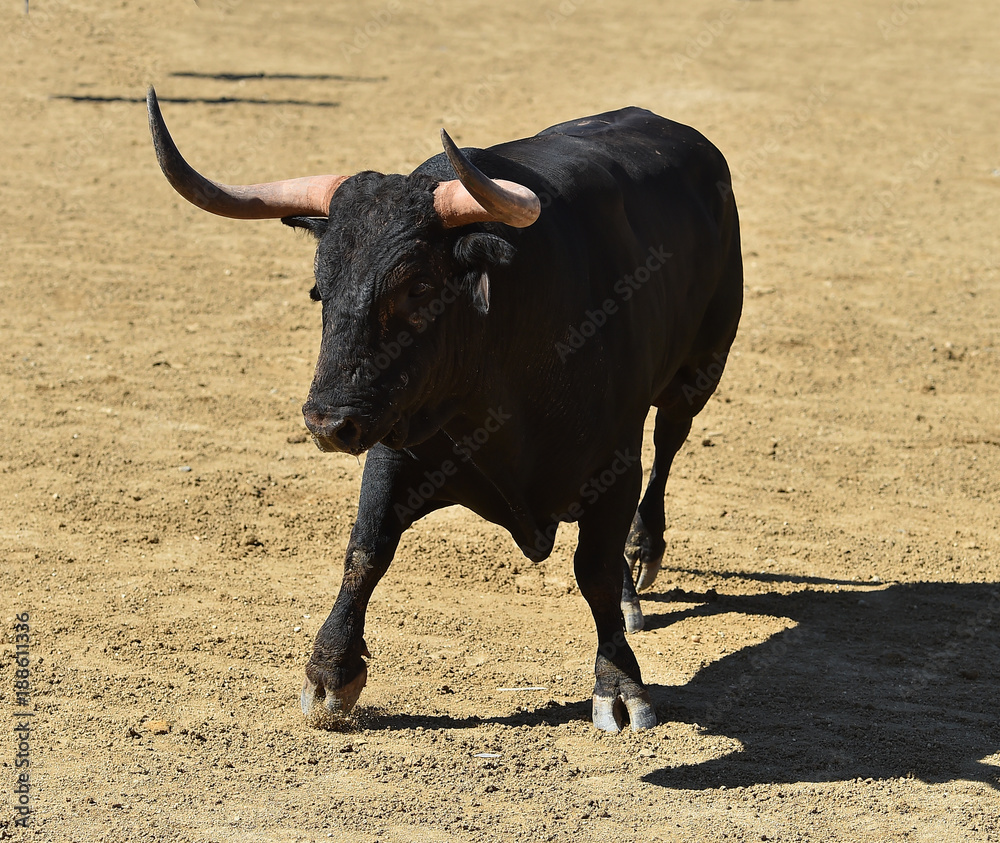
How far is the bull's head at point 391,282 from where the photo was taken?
156 inches

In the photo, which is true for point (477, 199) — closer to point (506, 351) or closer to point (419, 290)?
point (419, 290)

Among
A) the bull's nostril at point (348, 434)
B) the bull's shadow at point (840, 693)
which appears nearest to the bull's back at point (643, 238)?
the bull's nostril at point (348, 434)

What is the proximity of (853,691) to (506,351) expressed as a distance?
2.13m

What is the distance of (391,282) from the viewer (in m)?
4.02

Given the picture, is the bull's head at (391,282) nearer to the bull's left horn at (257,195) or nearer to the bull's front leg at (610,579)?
the bull's left horn at (257,195)

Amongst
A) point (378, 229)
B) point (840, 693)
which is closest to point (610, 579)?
point (840, 693)

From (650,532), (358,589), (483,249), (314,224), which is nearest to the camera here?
(483,249)

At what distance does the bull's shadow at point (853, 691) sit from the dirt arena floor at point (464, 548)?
0.02 m

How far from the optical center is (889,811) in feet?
14.3

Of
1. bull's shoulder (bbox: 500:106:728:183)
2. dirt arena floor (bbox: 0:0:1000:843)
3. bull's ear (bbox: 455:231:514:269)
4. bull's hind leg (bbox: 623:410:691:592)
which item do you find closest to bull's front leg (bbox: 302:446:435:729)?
dirt arena floor (bbox: 0:0:1000:843)

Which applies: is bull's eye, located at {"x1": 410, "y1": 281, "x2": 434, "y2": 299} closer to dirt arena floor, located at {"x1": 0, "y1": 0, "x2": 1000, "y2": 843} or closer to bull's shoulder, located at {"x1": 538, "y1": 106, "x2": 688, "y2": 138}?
dirt arena floor, located at {"x1": 0, "y1": 0, "x2": 1000, "y2": 843}

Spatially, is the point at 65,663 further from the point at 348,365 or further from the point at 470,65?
the point at 470,65

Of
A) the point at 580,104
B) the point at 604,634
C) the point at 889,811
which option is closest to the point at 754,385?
the point at 604,634

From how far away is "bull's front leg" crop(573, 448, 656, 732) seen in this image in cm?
490
